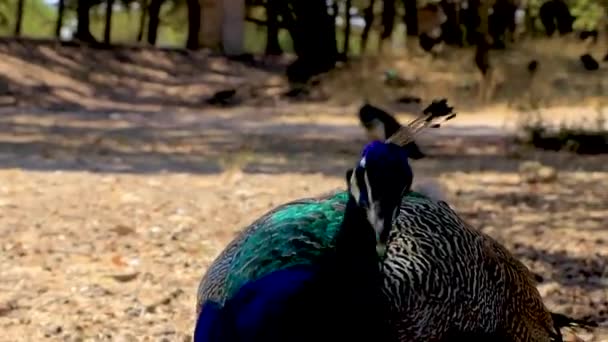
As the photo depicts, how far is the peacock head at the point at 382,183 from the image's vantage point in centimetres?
248

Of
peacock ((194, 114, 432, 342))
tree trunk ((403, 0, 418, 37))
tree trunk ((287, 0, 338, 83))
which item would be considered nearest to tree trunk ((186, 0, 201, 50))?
tree trunk ((403, 0, 418, 37))

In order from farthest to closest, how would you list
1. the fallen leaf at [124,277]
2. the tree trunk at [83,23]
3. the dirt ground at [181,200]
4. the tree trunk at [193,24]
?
the tree trunk at [193,24], the tree trunk at [83,23], the fallen leaf at [124,277], the dirt ground at [181,200]

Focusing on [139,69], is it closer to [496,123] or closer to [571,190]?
[496,123]

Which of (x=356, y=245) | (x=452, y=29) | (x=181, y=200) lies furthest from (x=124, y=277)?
(x=452, y=29)

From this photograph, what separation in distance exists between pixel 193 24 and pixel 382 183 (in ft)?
81.0

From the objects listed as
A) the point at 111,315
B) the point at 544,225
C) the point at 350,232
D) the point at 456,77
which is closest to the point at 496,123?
the point at 456,77

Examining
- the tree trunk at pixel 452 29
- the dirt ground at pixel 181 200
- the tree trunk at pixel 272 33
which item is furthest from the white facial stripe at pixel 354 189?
the tree trunk at pixel 272 33

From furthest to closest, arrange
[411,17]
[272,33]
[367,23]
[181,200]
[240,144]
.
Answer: [367,23]
[272,33]
[411,17]
[240,144]
[181,200]

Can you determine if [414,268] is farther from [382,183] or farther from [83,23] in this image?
[83,23]

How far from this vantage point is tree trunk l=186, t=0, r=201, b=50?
26.2 m

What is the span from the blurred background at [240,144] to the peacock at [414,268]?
1240 millimetres

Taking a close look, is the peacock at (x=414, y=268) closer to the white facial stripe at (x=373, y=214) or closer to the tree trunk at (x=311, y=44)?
the white facial stripe at (x=373, y=214)

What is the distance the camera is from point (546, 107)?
1557cm

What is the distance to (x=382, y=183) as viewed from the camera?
2.49m
